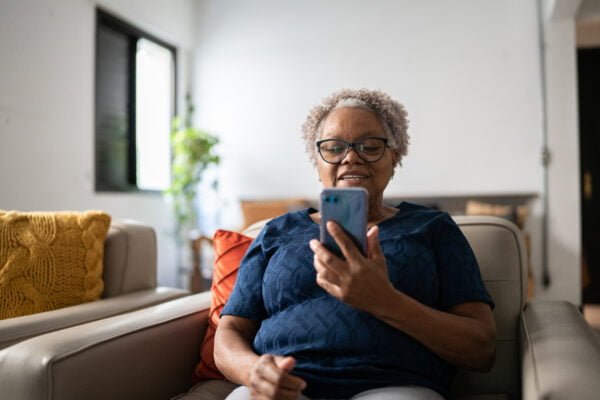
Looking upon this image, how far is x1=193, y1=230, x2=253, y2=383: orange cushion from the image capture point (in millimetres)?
1245

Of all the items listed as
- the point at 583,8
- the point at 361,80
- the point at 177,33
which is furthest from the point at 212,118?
the point at 583,8

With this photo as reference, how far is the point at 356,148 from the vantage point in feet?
3.85

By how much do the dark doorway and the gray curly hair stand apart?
3.95 m

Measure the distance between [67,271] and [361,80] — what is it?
10.1ft

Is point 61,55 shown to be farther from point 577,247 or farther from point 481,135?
point 577,247

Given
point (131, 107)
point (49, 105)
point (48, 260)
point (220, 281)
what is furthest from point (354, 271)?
point (131, 107)

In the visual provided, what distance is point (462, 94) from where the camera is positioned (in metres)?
3.86

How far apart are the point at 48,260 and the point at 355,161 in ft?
3.07

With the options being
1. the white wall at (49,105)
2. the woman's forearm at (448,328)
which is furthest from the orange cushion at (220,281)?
the white wall at (49,105)

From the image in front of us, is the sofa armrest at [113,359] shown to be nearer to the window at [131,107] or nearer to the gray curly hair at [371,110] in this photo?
the gray curly hair at [371,110]

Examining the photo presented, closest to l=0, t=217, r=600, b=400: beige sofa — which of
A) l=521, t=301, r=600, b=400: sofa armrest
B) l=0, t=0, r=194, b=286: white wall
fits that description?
l=521, t=301, r=600, b=400: sofa armrest

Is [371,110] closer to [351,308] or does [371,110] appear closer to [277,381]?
[351,308]

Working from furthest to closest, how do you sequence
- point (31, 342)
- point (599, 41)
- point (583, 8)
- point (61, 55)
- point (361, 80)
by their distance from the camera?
point (599, 41)
point (361, 80)
point (583, 8)
point (61, 55)
point (31, 342)

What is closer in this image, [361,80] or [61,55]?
[61,55]
